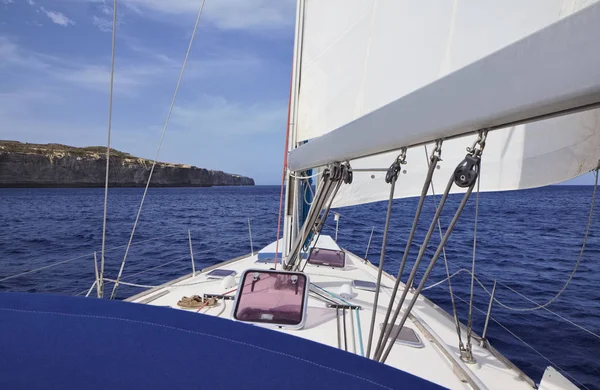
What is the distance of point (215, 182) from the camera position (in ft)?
384

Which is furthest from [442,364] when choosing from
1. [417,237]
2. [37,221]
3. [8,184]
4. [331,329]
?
[8,184]

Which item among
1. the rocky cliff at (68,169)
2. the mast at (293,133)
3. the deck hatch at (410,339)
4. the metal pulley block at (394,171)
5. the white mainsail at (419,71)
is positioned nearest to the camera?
the metal pulley block at (394,171)

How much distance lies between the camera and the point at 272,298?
3.33 meters

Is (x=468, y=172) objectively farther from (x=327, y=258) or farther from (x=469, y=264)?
(x=469, y=264)

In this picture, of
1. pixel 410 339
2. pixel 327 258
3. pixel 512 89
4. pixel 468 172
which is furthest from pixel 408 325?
pixel 512 89

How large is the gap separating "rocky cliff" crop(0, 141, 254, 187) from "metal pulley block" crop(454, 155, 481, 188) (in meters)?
83.3

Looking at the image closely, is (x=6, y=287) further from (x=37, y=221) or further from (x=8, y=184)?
(x=8, y=184)

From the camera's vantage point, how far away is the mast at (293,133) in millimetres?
4766

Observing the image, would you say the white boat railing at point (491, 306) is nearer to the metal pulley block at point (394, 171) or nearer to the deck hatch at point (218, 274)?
the metal pulley block at point (394, 171)

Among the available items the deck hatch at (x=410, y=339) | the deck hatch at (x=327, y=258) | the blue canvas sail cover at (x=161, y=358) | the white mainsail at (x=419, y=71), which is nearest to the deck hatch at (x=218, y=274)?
the deck hatch at (x=327, y=258)

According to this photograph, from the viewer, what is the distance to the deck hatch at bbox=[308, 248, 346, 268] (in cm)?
577

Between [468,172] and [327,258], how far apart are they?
4884 millimetres

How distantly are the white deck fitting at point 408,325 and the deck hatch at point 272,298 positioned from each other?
130 mm

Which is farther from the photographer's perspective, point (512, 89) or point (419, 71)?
point (419, 71)
